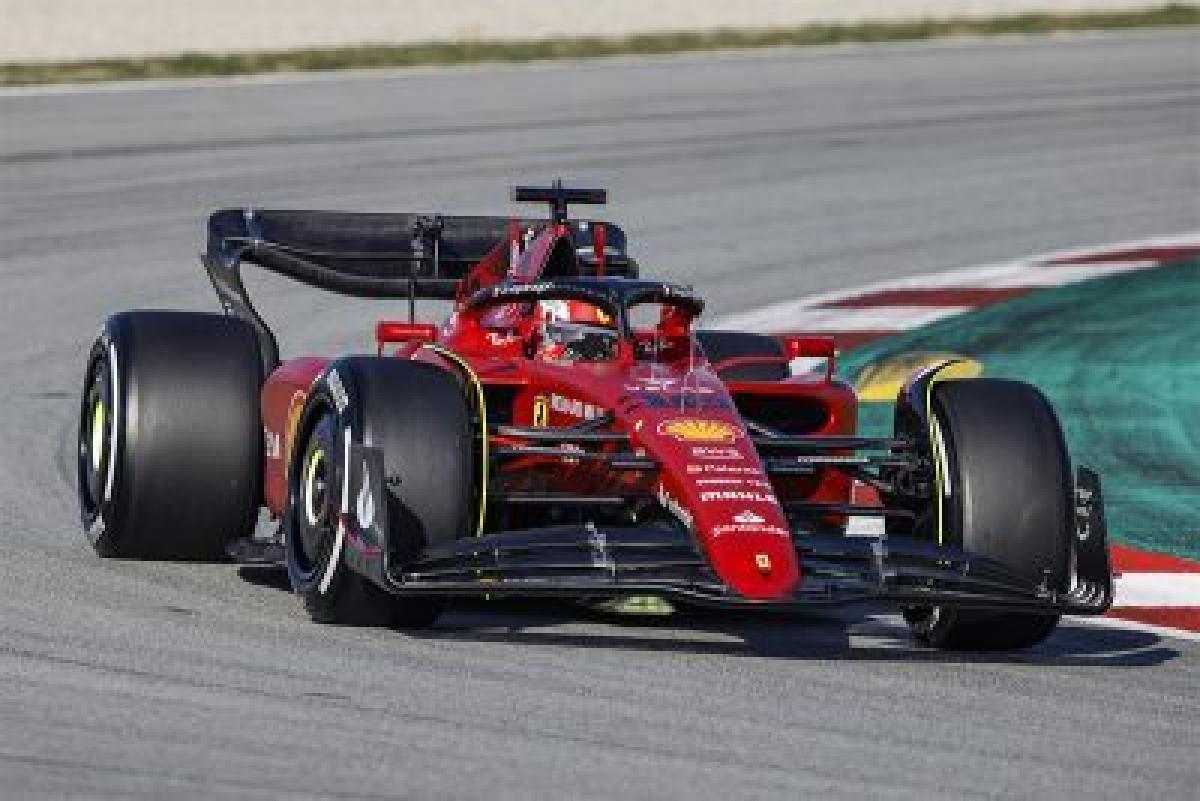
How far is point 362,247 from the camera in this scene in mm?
14016

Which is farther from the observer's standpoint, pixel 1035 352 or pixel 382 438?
pixel 1035 352

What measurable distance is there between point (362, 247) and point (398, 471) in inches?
146

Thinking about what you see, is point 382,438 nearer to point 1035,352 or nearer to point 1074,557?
point 1074,557

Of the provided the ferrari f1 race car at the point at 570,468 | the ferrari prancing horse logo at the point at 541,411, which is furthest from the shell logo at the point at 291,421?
the ferrari prancing horse logo at the point at 541,411

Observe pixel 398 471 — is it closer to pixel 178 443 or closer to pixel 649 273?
pixel 178 443

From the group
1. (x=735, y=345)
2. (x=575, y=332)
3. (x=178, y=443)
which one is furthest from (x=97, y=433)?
(x=735, y=345)

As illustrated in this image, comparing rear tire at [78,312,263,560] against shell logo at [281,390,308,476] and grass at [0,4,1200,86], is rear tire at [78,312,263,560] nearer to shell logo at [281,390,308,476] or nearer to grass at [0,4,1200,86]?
shell logo at [281,390,308,476]

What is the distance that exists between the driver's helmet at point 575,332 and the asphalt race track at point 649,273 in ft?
3.00

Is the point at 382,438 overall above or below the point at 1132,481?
above

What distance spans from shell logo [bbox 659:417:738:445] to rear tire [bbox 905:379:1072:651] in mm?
786

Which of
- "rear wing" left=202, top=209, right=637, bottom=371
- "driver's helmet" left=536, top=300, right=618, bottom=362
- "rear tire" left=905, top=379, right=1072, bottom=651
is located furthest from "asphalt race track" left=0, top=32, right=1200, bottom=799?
"rear wing" left=202, top=209, right=637, bottom=371

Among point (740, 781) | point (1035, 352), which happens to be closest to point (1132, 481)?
point (1035, 352)

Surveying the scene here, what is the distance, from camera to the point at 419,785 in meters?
8.19

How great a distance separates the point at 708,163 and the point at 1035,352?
8.21 m
